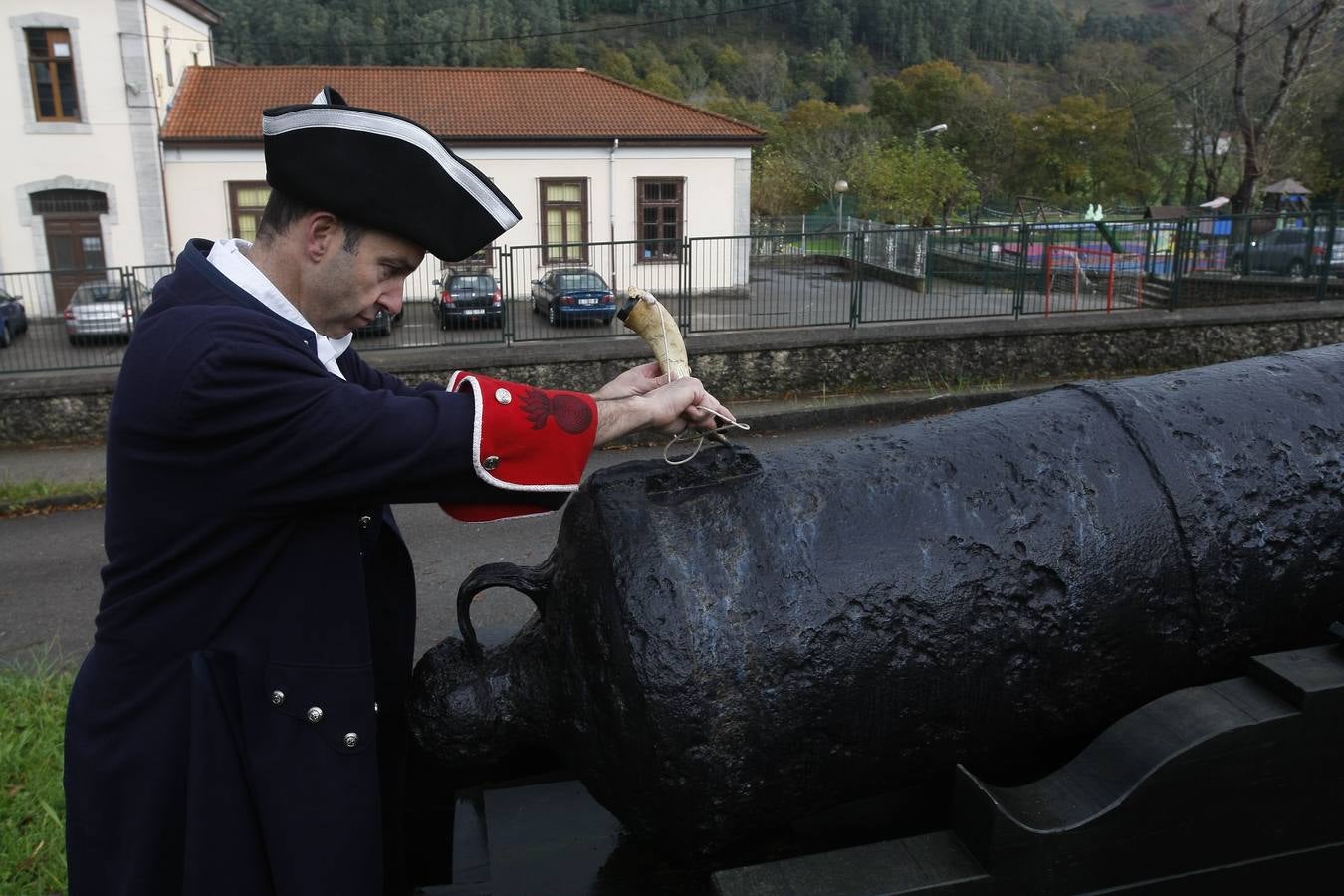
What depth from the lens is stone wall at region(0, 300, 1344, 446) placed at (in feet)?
37.1

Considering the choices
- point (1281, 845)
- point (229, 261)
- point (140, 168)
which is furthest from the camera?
point (140, 168)

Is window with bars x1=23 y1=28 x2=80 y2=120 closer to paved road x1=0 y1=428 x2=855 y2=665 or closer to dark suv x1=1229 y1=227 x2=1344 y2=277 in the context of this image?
paved road x1=0 y1=428 x2=855 y2=665

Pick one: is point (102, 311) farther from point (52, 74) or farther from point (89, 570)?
point (52, 74)

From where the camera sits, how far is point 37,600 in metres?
6.70

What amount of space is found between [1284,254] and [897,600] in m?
15.4

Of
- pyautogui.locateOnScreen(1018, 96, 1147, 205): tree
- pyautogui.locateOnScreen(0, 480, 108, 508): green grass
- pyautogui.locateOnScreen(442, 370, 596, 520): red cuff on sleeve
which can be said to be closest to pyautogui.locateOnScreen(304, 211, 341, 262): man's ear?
pyautogui.locateOnScreen(442, 370, 596, 520): red cuff on sleeve

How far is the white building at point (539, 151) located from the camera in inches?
975

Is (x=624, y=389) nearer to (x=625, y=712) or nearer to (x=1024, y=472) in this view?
(x=625, y=712)

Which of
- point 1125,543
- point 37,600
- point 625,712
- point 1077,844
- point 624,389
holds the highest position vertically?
point 624,389

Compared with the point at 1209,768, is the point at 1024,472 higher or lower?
higher

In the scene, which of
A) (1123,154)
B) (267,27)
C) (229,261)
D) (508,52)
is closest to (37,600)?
(229,261)

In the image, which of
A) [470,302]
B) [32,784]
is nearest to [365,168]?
[32,784]

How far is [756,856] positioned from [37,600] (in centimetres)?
608

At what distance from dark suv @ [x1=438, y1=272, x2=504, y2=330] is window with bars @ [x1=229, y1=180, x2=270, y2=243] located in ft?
46.5
